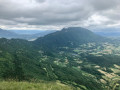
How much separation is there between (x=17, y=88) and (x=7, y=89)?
790 millimetres

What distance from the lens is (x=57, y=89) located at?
10445 mm

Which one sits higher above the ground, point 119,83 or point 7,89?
point 7,89

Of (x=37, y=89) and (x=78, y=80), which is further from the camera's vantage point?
(x=78, y=80)

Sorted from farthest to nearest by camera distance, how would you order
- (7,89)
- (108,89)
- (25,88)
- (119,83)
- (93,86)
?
(119,83) → (93,86) → (108,89) → (25,88) → (7,89)

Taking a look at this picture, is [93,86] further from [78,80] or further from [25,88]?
[25,88]

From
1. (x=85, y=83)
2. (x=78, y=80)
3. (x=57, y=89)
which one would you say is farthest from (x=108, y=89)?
(x=57, y=89)

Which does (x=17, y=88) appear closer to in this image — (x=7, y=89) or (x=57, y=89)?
(x=7, y=89)

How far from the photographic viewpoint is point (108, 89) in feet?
442

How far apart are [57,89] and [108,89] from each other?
147161 mm

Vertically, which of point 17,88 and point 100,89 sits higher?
point 17,88

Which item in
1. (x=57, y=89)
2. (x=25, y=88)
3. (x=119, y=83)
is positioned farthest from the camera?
(x=119, y=83)

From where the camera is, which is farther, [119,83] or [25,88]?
[119,83]

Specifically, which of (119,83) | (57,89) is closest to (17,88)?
(57,89)

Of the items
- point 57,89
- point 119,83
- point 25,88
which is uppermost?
point 25,88
